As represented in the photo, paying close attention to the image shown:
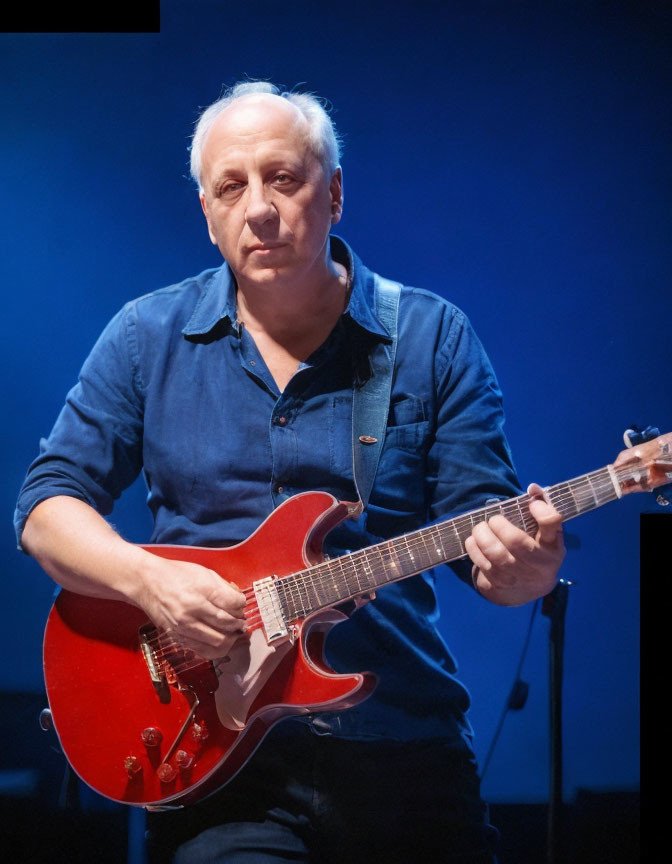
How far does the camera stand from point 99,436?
1.88 meters

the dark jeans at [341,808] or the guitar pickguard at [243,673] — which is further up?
the guitar pickguard at [243,673]

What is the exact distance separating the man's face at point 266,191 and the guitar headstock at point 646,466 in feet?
2.46

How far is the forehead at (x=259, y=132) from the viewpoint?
179 cm

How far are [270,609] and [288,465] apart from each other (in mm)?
311

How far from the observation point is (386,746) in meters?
1.76

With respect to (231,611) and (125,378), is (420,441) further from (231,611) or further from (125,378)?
(125,378)

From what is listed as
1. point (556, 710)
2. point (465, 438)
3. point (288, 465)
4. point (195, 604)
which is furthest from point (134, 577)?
point (556, 710)

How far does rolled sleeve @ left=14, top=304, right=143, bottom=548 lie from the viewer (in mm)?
1847

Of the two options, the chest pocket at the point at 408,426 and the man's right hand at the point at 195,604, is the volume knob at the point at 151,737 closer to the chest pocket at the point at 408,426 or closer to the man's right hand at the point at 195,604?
the man's right hand at the point at 195,604

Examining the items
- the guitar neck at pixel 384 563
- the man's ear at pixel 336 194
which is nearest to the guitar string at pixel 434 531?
the guitar neck at pixel 384 563

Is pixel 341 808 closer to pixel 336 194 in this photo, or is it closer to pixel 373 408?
pixel 373 408

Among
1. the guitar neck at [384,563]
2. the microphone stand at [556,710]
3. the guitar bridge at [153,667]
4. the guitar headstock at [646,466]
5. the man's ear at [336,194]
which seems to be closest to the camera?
the guitar headstock at [646,466]

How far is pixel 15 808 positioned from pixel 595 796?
1.45m

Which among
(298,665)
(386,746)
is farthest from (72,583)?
(386,746)
